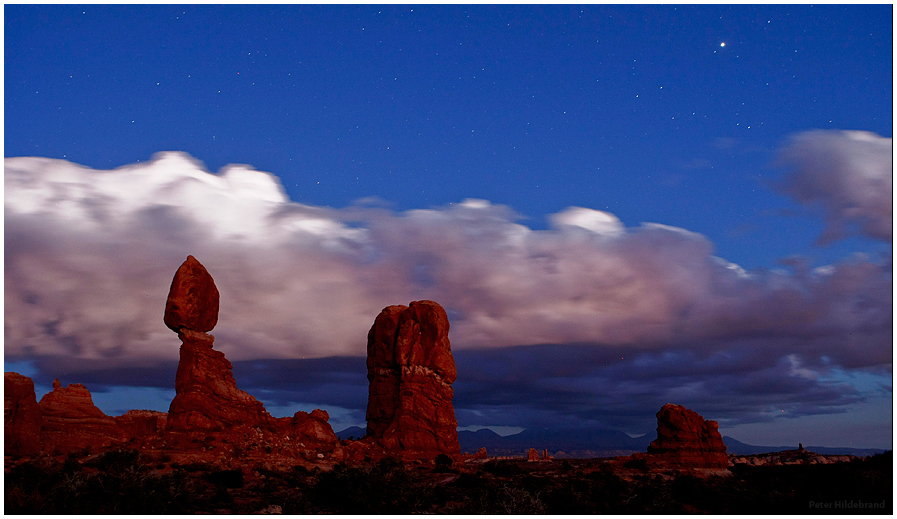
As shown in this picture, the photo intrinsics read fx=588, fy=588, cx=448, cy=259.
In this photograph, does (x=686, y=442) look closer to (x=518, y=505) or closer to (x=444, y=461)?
(x=444, y=461)

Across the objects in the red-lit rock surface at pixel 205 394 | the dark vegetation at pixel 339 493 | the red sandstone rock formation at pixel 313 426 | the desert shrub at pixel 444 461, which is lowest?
the desert shrub at pixel 444 461

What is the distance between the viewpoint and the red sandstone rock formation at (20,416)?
131ft

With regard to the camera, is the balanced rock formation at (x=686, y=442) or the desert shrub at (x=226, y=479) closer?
the desert shrub at (x=226, y=479)

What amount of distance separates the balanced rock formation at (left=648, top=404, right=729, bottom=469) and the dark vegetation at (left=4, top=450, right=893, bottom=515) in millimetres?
16955

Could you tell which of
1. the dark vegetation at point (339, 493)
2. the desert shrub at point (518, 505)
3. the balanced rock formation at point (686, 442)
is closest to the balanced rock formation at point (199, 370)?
the dark vegetation at point (339, 493)

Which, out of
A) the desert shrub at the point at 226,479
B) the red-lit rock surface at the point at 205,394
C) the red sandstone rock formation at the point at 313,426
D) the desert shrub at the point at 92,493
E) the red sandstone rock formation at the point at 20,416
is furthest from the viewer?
the red sandstone rock formation at the point at 313,426

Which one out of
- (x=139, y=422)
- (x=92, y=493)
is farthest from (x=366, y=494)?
(x=139, y=422)

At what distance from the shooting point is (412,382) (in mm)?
59594

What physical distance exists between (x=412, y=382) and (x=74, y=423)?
28.9m

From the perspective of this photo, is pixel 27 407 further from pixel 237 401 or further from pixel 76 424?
pixel 237 401

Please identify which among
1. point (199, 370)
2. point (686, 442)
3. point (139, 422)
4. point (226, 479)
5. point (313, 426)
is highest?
point (199, 370)

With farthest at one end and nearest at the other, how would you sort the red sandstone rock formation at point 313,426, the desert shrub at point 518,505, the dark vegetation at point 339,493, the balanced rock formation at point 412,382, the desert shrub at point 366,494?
the balanced rock formation at point 412,382 → the red sandstone rock formation at point 313,426 → the desert shrub at point 366,494 → the desert shrub at point 518,505 → the dark vegetation at point 339,493

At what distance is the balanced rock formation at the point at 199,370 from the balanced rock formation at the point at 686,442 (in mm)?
40248
